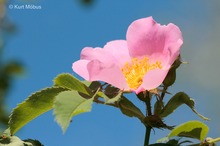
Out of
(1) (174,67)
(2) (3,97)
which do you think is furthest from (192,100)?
(2) (3,97)

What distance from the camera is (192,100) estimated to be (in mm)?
870

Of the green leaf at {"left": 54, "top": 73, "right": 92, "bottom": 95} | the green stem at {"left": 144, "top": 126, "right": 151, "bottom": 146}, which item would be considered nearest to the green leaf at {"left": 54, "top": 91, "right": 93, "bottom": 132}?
the green leaf at {"left": 54, "top": 73, "right": 92, "bottom": 95}

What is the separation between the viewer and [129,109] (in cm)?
85

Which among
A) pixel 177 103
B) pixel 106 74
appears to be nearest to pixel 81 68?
pixel 106 74

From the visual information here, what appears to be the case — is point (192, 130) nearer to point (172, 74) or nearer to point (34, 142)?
point (172, 74)

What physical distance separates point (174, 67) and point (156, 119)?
97 mm

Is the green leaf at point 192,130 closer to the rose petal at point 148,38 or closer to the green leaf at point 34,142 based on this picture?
the rose petal at point 148,38

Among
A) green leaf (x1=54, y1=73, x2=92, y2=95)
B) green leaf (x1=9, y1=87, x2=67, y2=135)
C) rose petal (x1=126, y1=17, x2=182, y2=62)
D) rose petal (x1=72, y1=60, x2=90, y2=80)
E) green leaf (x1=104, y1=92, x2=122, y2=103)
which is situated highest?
rose petal (x1=126, y1=17, x2=182, y2=62)

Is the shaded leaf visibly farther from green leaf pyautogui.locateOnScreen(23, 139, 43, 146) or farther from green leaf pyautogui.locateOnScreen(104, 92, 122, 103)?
green leaf pyautogui.locateOnScreen(23, 139, 43, 146)

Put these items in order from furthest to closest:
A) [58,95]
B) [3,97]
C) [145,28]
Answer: [3,97] < [145,28] < [58,95]

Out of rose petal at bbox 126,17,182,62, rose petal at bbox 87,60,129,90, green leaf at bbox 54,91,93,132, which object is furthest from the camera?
rose petal at bbox 126,17,182,62

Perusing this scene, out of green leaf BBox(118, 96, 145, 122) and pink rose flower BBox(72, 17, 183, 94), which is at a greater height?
pink rose flower BBox(72, 17, 183, 94)

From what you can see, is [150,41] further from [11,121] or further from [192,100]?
[11,121]

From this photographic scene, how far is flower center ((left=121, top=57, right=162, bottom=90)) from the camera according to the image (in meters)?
0.96
